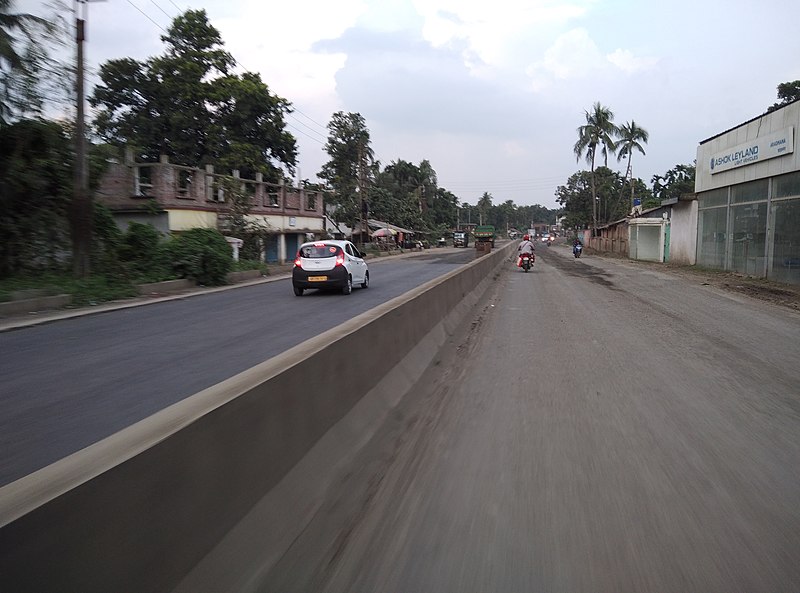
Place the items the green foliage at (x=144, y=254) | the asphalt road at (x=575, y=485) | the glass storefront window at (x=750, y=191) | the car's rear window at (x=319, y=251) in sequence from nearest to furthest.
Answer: the asphalt road at (x=575, y=485), the car's rear window at (x=319, y=251), the green foliage at (x=144, y=254), the glass storefront window at (x=750, y=191)

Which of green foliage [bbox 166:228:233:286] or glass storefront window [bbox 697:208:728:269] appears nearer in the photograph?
green foliage [bbox 166:228:233:286]

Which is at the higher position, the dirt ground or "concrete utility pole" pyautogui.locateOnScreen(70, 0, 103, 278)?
"concrete utility pole" pyautogui.locateOnScreen(70, 0, 103, 278)

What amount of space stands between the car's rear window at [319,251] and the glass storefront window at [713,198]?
17933 mm

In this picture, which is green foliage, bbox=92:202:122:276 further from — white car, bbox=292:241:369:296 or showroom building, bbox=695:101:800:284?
showroom building, bbox=695:101:800:284

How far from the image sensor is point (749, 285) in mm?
20781

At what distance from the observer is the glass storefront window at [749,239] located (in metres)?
23.1

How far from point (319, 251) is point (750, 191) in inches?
675

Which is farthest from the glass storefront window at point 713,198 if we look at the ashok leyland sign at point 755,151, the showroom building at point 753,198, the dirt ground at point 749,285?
the dirt ground at point 749,285

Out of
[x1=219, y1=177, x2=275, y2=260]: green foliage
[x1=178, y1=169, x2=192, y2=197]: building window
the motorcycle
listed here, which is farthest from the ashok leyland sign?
[x1=178, y1=169, x2=192, y2=197]: building window

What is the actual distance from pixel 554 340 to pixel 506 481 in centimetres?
672

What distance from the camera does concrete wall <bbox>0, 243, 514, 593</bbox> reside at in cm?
217

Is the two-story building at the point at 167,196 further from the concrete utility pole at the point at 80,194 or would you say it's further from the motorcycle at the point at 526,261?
the motorcycle at the point at 526,261

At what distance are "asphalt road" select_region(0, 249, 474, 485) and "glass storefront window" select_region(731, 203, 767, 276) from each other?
14826mm

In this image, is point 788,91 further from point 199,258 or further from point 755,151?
point 199,258
